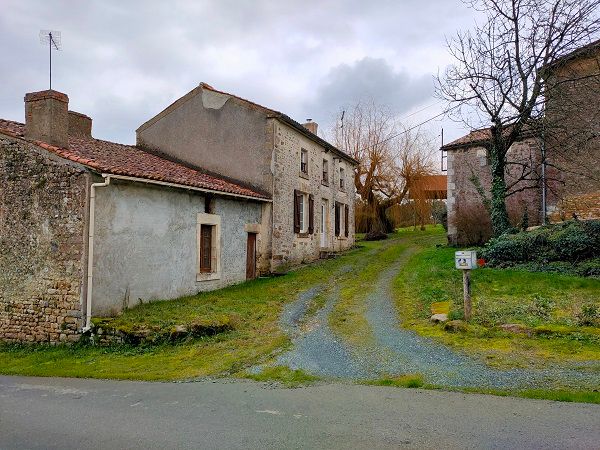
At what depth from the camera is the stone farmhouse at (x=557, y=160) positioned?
16.1 m

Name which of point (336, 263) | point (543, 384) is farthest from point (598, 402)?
point (336, 263)

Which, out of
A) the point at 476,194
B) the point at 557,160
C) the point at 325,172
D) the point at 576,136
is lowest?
the point at 476,194

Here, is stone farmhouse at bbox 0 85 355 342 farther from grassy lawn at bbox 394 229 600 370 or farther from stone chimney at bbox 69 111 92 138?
grassy lawn at bbox 394 229 600 370

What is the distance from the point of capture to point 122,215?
11.4m

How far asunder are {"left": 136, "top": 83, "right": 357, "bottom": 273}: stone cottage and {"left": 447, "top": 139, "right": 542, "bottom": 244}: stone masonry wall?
7.41 m

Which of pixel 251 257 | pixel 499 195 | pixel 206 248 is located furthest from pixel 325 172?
pixel 206 248

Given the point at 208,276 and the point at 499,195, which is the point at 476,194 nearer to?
the point at 499,195

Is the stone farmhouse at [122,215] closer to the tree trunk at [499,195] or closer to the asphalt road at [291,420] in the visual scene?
the asphalt road at [291,420]

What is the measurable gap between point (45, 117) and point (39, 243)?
3233 millimetres

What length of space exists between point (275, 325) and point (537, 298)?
6.25 metres

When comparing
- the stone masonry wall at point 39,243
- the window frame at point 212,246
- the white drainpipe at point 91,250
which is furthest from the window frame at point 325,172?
the stone masonry wall at point 39,243

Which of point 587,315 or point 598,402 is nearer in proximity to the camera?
point 598,402

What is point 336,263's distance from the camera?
20.8 metres

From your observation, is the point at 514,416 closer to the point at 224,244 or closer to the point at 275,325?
the point at 275,325
